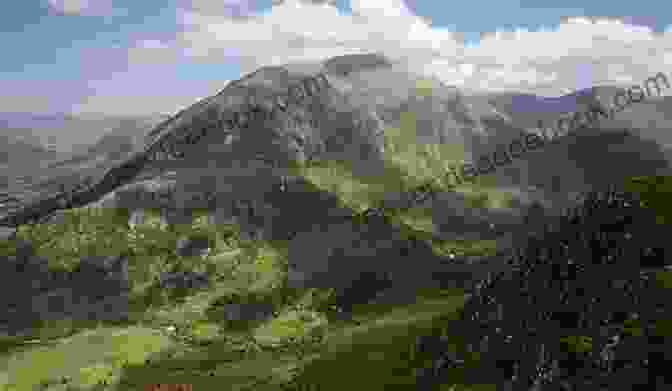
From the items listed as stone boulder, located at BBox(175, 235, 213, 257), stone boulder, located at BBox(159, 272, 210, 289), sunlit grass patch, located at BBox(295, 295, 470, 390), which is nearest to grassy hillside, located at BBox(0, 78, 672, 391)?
sunlit grass patch, located at BBox(295, 295, 470, 390)

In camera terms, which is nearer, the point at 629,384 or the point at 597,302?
the point at 629,384

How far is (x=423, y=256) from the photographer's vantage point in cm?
15375

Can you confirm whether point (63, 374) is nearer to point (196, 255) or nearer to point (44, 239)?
point (196, 255)

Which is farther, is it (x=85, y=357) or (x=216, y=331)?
(x=216, y=331)

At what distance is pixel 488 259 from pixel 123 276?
9870cm

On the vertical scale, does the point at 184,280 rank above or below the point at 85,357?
below

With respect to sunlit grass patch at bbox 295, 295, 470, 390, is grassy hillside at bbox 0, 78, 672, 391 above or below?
below

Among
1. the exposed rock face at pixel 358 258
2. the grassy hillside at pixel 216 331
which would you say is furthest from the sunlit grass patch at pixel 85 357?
the exposed rock face at pixel 358 258

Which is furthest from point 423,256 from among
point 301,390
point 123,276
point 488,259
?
point 301,390

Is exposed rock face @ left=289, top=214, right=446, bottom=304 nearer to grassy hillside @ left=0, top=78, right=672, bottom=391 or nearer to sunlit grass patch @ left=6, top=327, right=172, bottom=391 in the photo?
grassy hillside @ left=0, top=78, right=672, bottom=391

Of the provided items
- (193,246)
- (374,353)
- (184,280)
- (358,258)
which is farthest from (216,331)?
(374,353)

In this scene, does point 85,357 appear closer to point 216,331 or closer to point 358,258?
point 216,331

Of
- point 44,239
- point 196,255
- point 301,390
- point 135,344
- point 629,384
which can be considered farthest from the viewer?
point 44,239

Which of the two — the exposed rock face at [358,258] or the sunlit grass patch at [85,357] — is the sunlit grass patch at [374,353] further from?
the sunlit grass patch at [85,357]
